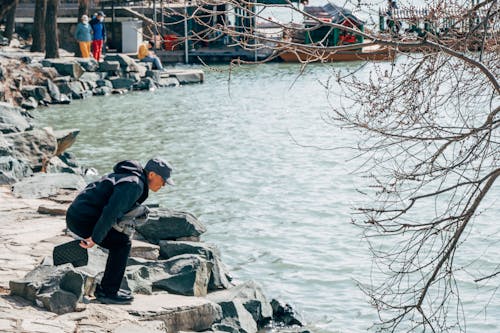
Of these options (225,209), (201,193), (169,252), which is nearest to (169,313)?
(169,252)

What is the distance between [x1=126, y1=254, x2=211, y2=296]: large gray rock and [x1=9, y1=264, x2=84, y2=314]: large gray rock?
40.3 inches

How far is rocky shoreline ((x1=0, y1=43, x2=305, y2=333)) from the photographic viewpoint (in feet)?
27.2

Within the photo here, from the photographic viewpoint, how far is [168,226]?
12.1 metres

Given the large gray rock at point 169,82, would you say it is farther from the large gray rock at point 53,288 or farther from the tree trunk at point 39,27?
the large gray rock at point 53,288

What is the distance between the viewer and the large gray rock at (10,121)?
19.0 m

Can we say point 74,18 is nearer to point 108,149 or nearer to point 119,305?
point 108,149

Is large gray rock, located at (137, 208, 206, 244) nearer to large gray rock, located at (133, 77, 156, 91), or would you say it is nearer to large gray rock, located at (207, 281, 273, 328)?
large gray rock, located at (207, 281, 273, 328)

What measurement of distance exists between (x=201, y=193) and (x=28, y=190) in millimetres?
6376

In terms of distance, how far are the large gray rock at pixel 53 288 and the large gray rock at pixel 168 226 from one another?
323cm

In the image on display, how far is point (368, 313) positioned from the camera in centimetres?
1216

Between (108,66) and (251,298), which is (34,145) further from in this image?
(108,66)

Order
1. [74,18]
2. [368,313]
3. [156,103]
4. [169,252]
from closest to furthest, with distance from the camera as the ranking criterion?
1. [169,252]
2. [368,313]
3. [156,103]
4. [74,18]

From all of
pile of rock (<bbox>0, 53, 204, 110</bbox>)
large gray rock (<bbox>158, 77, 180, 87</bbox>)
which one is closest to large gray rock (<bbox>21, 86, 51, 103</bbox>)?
pile of rock (<bbox>0, 53, 204, 110</bbox>)

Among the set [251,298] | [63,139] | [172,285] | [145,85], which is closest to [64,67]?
[145,85]
